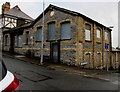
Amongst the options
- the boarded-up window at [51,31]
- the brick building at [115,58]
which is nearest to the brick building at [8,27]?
the boarded-up window at [51,31]

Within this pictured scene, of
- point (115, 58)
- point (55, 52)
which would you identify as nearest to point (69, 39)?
point (55, 52)

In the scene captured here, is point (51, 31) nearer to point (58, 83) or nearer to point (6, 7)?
point (58, 83)

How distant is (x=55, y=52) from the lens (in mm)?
13461

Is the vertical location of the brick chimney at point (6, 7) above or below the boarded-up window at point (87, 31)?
above

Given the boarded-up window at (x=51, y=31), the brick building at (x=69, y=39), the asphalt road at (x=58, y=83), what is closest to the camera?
the asphalt road at (x=58, y=83)

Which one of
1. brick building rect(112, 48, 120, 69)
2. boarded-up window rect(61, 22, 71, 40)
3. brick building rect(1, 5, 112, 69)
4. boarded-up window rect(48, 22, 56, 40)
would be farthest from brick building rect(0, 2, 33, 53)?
brick building rect(112, 48, 120, 69)

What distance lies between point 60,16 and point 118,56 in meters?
13.4

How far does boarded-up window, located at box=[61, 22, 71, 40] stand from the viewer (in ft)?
41.2

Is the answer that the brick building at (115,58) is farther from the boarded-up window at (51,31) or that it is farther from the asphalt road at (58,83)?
the asphalt road at (58,83)

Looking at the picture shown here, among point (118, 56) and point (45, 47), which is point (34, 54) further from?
point (118, 56)

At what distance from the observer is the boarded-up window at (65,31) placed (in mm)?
12556

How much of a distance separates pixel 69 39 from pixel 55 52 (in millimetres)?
2506

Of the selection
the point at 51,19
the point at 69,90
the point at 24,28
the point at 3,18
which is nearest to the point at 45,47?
the point at 51,19

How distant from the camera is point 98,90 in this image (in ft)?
17.6
